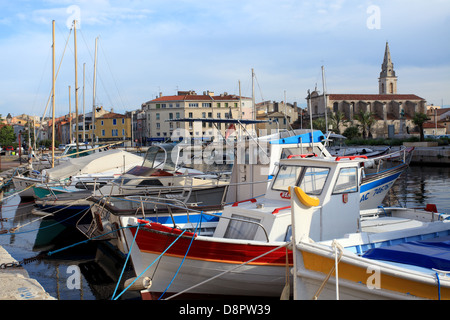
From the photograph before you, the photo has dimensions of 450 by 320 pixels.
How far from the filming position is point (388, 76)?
105188 millimetres

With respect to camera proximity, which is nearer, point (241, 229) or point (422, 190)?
point (241, 229)

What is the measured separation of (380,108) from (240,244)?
8306 centimetres

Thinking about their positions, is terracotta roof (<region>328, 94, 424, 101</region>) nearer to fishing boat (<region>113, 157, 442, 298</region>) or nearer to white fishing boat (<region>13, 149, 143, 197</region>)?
white fishing boat (<region>13, 149, 143, 197</region>)

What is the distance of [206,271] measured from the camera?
7.96 m

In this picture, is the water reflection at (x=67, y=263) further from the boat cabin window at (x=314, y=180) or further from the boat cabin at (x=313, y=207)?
the boat cabin window at (x=314, y=180)

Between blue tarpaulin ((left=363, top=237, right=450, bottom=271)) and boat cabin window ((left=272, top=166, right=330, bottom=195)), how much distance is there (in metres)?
2.32

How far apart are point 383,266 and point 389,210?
5456 mm

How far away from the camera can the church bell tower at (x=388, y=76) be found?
346ft

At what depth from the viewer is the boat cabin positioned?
8.38 m

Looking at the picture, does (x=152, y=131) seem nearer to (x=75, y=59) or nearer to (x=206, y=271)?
(x=75, y=59)

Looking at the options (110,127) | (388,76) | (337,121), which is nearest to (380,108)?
(337,121)

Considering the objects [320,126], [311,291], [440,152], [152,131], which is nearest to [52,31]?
[311,291]

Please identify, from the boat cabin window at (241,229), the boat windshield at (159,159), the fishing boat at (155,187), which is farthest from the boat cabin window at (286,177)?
the boat windshield at (159,159)

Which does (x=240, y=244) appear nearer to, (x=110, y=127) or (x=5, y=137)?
(x=5, y=137)
